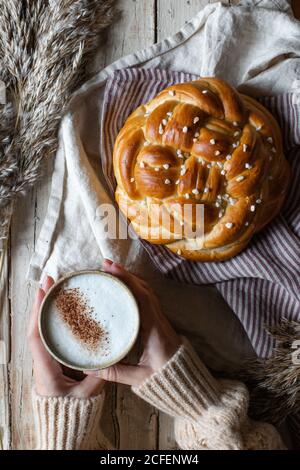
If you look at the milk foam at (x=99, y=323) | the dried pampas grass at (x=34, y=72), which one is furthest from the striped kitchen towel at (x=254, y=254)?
the milk foam at (x=99, y=323)

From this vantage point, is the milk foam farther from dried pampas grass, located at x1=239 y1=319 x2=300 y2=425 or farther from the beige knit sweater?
dried pampas grass, located at x1=239 y1=319 x2=300 y2=425

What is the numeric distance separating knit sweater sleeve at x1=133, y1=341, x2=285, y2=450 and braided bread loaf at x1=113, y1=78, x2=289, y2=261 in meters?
0.33

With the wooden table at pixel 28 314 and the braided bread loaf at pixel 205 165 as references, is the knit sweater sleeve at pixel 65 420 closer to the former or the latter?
the wooden table at pixel 28 314

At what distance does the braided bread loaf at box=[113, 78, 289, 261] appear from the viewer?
1.26 metres

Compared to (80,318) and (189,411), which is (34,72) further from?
(189,411)

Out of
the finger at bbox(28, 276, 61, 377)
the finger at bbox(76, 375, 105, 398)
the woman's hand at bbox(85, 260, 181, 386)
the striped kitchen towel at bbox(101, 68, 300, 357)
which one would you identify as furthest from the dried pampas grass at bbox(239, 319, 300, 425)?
the finger at bbox(28, 276, 61, 377)

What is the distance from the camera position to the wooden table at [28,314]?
154cm

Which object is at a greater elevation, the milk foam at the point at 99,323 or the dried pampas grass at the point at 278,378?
the milk foam at the point at 99,323

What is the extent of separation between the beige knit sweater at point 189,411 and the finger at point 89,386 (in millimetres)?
17

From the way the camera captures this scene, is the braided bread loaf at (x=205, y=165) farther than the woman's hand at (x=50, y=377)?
No

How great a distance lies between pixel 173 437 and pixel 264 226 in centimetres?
68

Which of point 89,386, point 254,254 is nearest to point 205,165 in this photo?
point 254,254

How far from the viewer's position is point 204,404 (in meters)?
1.42
